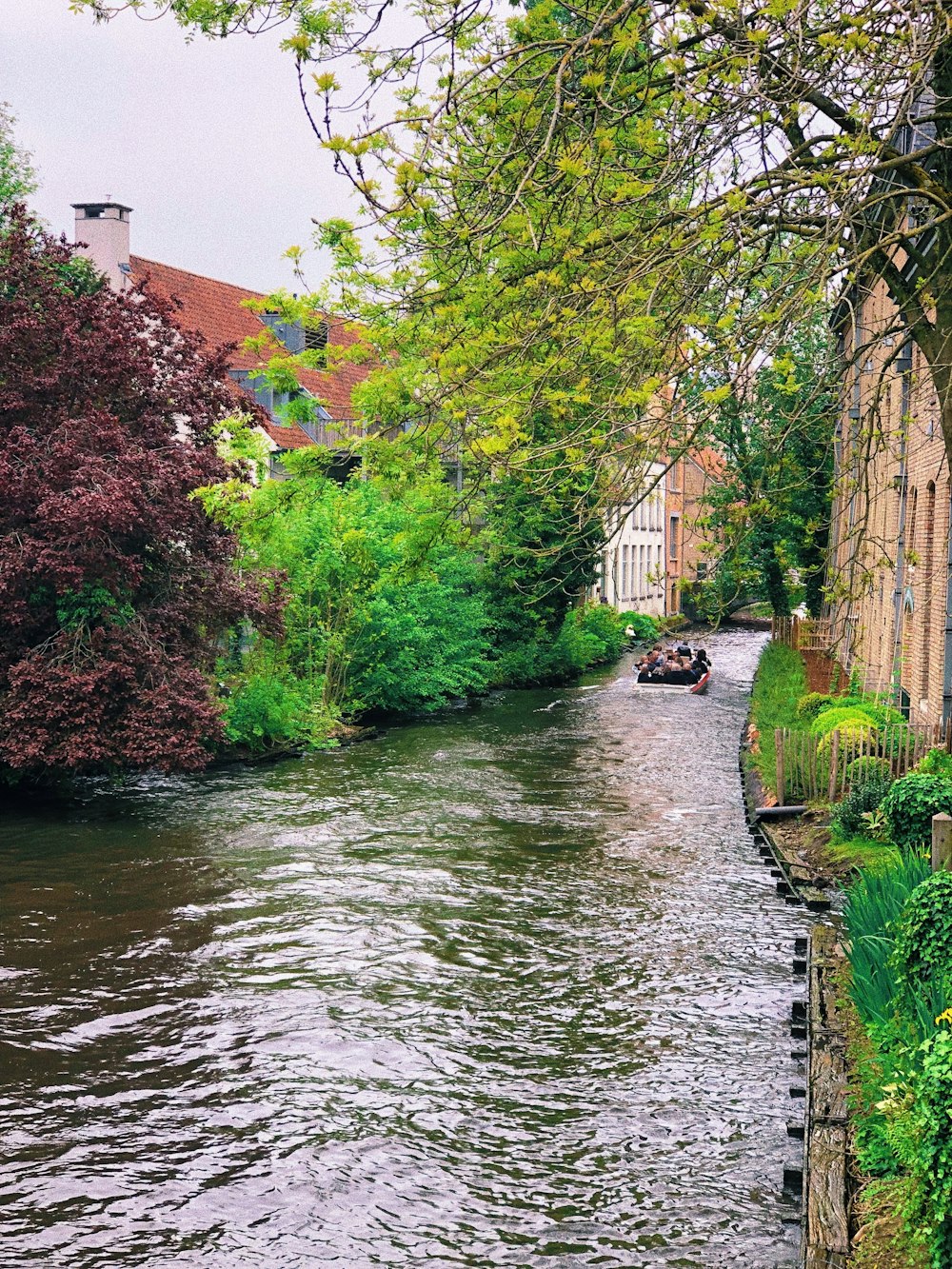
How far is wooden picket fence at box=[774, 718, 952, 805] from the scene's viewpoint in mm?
15734

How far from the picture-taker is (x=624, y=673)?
4219 centimetres

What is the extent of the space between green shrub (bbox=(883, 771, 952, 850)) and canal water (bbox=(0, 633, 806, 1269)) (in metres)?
1.67

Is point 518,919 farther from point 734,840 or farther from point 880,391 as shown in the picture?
point 880,391

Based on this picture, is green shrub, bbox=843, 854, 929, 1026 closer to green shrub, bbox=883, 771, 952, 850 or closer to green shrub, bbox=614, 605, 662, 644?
green shrub, bbox=883, 771, 952, 850

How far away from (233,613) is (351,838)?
212 inches

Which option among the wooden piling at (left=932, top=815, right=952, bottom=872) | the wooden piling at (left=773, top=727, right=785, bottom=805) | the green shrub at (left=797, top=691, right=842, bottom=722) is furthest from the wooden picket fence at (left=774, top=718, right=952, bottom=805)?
the wooden piling at (left=932, top=815, right=952, bottom=872)

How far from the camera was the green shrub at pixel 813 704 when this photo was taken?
21750mm

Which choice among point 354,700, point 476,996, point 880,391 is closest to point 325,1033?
point 476,996

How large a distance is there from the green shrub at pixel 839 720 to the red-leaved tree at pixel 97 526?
29.0 ft

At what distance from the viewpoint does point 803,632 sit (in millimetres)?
36656

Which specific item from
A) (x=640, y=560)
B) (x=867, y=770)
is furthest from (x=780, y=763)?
(x=640, y=560)

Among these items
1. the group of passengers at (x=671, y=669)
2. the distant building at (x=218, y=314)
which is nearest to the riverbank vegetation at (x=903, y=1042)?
the distant building at (x=218, y=314)

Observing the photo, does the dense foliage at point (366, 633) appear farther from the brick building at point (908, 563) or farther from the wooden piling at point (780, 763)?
the brick building at point (908, 563)

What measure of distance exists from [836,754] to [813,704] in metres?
5.74
